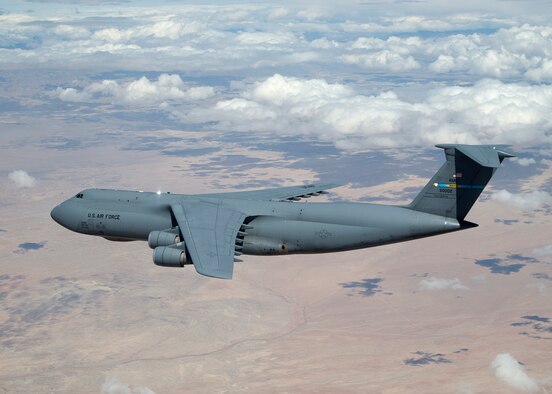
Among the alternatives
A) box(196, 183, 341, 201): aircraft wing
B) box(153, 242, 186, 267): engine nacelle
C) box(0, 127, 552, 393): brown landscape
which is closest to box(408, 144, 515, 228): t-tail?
box(196, 183, 341, 201): aircraft wing

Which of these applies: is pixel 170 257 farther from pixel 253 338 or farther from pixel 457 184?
pixel 253 338

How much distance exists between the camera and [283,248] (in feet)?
118

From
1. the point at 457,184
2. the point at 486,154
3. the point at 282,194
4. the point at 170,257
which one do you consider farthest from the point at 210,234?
the point at 486,154

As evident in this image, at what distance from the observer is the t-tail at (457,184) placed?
31.0 metres

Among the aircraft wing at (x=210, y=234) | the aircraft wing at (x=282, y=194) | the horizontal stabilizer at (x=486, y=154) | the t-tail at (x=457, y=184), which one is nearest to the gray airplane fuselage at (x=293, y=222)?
the t-tail at (x=457, y=184)

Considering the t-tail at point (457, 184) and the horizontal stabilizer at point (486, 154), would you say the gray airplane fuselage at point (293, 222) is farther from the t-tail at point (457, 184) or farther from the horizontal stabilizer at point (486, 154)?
the horizontal stabilizer at point (486, 154)

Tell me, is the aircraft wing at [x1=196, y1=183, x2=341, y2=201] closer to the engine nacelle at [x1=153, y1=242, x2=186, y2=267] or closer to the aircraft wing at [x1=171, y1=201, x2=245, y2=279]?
the aircraft wing at [x1=171, y1=201, x2=245, y2=279]

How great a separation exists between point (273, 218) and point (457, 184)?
10.3 metres

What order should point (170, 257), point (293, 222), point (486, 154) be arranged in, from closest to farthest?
point (486, 154) → point (170, 257) → point (293, 222)

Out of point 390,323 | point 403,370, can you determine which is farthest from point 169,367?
point 390,323

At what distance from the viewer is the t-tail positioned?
31.0 meters

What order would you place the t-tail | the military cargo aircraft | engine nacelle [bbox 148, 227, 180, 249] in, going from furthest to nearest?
engine nacelle [bbox 148, 227, 180, 249], the military cargo aircraft, the t-tail

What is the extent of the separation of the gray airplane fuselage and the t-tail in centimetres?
50

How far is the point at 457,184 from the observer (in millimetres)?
32969
